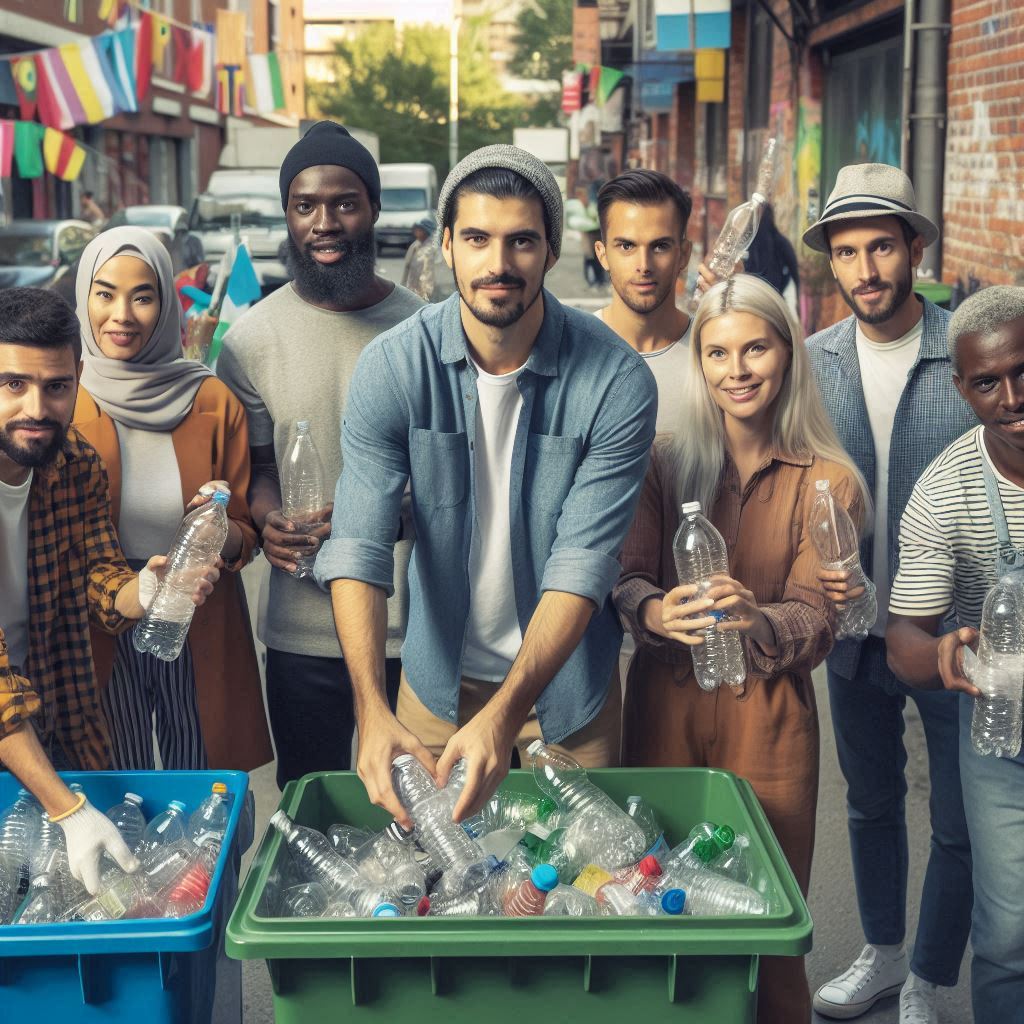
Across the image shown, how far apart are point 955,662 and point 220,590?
6.33 ft

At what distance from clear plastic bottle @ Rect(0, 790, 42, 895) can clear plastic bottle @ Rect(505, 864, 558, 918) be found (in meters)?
0.96

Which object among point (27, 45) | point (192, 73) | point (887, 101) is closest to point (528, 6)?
point (192, 73)

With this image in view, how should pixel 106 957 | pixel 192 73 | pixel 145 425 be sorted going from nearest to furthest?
pixel 106 957 → pixel 145 425 → pixel 192 73

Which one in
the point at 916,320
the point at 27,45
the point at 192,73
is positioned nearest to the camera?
the point at 916,320

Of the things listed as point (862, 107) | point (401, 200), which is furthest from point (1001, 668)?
point (401, 200)

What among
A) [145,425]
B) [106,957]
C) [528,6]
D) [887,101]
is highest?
[528,6]

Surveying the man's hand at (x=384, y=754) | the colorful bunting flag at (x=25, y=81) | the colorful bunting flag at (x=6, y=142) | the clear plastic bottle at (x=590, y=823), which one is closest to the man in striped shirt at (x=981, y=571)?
the clear plastic bottle at (x=590, y=823)

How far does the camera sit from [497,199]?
2.88m

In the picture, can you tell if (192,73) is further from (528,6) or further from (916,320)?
(916,320)

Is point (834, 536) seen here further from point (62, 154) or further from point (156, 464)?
point (62, 154)

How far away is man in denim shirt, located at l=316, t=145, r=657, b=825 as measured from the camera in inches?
113

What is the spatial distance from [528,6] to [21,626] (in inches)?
2838

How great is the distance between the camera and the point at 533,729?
330 centimetres

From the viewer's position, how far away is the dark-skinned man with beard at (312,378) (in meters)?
3.75
